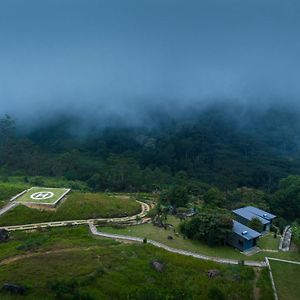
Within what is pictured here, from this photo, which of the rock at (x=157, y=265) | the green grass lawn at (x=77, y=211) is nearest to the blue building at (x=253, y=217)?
the green grass lawn at (x=77, y=211)

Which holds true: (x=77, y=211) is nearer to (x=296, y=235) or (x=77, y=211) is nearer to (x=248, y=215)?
(x=248, y=215)

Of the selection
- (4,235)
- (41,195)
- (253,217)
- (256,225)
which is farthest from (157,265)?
(41,195)

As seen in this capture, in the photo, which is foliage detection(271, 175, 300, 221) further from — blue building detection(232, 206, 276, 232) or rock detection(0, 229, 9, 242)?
rock detection(0, 229, 9, 242)

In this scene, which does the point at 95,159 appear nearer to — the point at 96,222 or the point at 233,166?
the point at 233,166

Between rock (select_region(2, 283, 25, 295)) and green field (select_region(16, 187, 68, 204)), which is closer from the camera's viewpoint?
rock (select_region(2, 283, 25, 295))

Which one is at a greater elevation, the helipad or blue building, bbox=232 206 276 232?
the helipad

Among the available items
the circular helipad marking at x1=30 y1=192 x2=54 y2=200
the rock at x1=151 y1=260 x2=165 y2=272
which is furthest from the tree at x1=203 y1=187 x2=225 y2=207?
the rock at x1=151 y1=260 x2=165 y2=272

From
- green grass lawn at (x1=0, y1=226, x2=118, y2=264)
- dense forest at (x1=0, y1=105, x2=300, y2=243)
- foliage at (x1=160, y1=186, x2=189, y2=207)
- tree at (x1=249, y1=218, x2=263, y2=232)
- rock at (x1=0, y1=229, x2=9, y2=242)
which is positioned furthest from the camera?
dense forest at (x1=0, y1=105, x2=300, y2=243)

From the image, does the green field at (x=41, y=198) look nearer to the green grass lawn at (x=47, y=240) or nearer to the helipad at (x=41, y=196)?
the helipad at (x=41, y=196)
